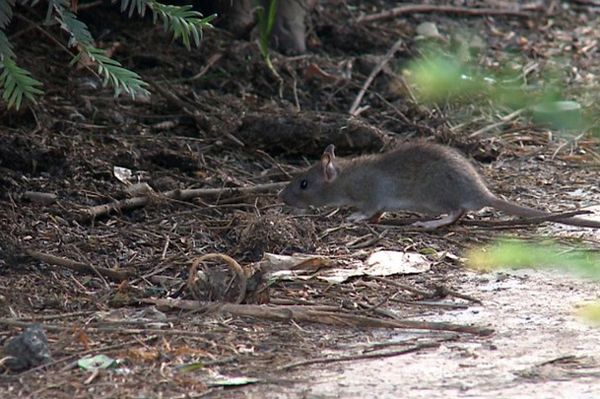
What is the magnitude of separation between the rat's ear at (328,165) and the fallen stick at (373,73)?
104cm

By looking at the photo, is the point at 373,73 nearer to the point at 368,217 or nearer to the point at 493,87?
the point at 493,87

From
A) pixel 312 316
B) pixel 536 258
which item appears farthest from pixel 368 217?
pixel 312 316

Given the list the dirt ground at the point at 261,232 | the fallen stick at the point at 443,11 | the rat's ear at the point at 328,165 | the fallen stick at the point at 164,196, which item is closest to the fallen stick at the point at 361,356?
the dirt ground at the point at 261,232

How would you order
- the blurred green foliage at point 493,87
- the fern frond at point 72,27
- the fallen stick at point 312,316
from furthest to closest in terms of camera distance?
the blurred green foliage at point 493,87
the fern frond at point 72,27
the fallen stick at point 312,316

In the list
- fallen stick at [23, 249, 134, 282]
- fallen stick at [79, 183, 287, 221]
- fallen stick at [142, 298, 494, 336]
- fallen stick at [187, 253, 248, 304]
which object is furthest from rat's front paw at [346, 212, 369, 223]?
fallen stick at [142, 298, 494, 336]

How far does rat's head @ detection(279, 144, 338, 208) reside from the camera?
7.73m

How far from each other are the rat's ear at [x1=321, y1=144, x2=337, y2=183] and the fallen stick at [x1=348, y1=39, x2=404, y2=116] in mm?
1043

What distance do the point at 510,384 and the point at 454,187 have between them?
275cm

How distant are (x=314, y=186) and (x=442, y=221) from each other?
0.88 meters

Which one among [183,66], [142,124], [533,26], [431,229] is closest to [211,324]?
[431,229]

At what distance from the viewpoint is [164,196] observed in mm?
7391

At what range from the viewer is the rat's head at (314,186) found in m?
7.73

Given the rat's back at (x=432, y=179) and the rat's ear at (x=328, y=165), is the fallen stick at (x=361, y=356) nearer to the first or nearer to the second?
the rat's back at (x=432, y=179)

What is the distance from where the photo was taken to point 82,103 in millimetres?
8758
